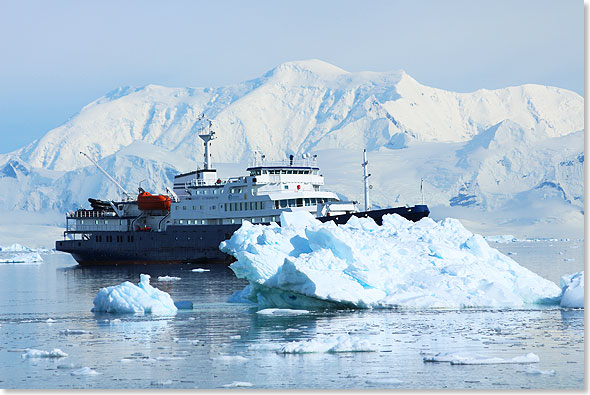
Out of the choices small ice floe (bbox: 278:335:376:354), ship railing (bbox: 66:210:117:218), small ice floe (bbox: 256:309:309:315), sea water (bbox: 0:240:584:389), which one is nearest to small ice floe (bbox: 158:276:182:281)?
sea water (bbox: 0:240:584:389)

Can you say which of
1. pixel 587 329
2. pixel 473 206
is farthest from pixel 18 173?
pixel 587 329

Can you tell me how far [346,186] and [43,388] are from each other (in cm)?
13074

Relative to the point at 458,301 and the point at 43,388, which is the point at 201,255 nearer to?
the point at 458,301

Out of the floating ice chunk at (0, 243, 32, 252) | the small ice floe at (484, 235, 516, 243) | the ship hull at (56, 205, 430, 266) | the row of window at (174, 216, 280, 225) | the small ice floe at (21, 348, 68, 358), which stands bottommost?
the small ice floe at (21, 348, 68, 358)

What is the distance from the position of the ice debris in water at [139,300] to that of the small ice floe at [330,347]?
7.17 metres

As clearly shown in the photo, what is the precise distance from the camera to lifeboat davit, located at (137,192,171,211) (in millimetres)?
56438

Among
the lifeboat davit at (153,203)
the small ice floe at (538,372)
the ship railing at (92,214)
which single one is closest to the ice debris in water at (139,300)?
the small ice floe at (538,372)

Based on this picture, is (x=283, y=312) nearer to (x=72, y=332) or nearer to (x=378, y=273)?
(x=378, y=273)

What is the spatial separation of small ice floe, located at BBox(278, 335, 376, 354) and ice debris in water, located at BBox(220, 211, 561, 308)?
4.80 m

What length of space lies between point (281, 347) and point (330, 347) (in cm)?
114

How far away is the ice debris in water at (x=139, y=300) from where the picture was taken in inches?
909

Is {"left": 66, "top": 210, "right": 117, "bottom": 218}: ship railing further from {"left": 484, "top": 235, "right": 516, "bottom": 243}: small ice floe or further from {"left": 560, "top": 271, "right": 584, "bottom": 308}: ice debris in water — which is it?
{"left": 484, "top": 235, "right": 516, "bottom": 243}: small ice floe

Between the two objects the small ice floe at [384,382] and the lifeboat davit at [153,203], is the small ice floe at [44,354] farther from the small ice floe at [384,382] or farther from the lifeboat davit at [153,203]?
the lifeboat davit at [153,203]

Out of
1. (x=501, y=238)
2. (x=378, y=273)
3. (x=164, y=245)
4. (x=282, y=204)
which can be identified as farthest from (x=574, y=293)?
(x=501, y=238)
